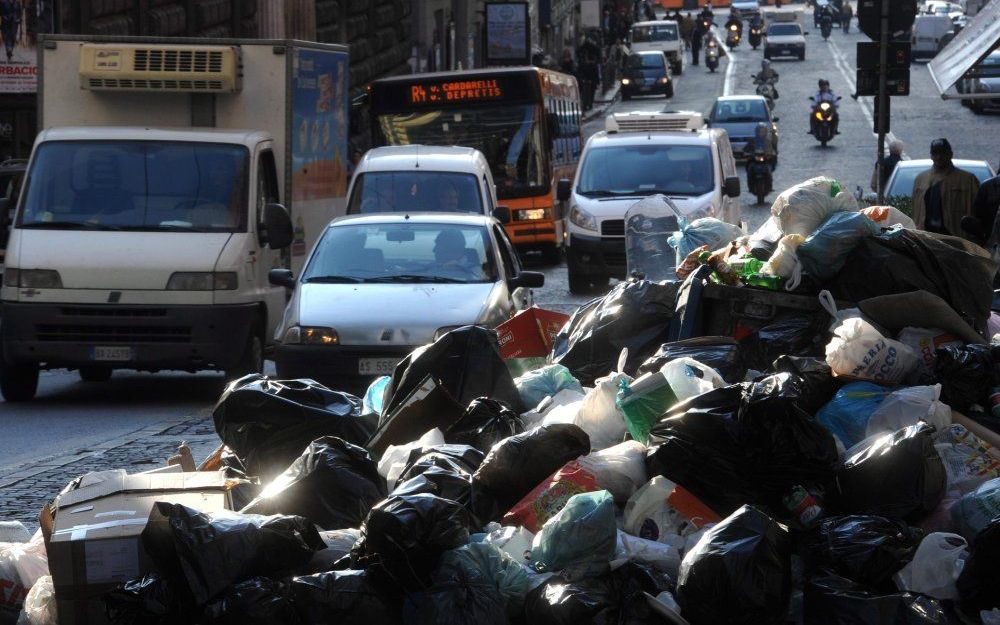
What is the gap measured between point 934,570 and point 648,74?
51.0 metres

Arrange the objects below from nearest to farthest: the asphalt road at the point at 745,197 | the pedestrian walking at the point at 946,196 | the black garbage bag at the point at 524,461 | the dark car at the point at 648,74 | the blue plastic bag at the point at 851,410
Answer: the black garbage bag at the point at 524,461 → the blue plastic bag at the point at 851,410 → the asphalt road at the point at 745,197 → the pedestrian walking at the point at 946,196 → the dark car at the point at 648,74

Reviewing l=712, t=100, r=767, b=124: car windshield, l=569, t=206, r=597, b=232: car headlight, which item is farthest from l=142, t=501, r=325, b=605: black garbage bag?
l=712, t=100, r=767, b=124: car windshield

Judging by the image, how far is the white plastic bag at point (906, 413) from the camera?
6262 millimetres

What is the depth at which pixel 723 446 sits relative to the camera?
18.9ft

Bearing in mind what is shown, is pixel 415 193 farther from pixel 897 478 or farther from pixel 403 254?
pixel 897 478

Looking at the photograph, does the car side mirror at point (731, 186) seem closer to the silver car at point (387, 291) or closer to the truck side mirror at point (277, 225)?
the silver car at point (387, 291)

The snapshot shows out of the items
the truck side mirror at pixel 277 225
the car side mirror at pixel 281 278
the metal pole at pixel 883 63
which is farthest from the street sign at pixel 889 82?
the car side mirror at pixel 281 278

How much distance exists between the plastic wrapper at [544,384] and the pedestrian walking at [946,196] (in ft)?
25.0

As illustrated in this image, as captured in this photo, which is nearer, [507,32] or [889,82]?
[889,82]

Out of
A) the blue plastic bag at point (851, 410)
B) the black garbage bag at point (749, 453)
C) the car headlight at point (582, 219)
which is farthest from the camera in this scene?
the car headlight at point (582, 219)

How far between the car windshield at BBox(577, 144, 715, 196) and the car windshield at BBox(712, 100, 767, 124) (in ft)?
65.1

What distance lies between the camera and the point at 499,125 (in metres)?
22.6

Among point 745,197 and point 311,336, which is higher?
point 311,336

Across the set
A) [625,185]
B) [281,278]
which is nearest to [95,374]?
[281,278]
